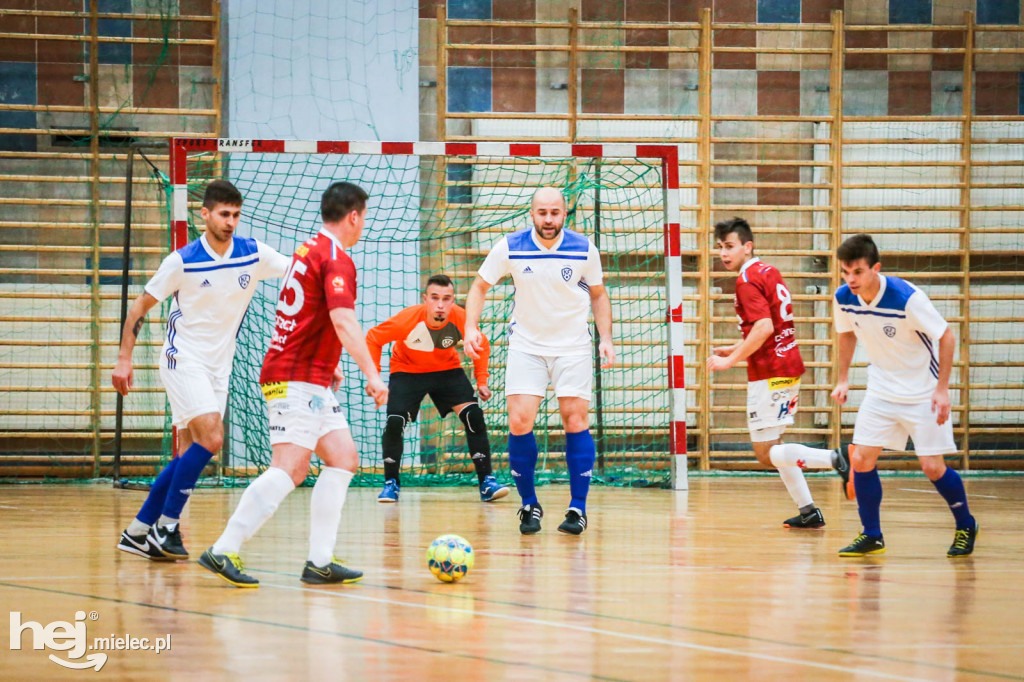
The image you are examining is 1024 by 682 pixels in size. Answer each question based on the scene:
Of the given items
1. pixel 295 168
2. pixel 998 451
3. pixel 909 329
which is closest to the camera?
pixel 909 329

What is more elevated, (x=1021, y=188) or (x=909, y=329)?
(x=1021, y=188)

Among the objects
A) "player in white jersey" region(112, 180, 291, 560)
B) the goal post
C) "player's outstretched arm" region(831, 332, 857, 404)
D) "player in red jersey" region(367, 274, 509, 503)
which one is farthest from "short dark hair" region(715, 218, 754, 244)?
"player in white jersey" region(112, 180, 291, 560)

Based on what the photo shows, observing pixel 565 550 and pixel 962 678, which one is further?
pixel 565 550

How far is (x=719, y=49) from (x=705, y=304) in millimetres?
2533

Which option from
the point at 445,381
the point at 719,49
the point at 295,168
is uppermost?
the point at 719,49

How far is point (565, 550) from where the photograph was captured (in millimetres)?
5531

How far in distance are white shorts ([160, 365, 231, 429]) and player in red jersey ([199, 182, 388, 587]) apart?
77 cm

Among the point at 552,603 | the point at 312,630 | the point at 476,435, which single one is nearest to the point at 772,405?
the point at 476,435

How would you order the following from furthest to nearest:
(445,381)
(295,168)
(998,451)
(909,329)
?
Answer: (998,451) → (295,168) → (445,381) → (909,329)

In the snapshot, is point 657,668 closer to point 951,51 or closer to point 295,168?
point 295,168

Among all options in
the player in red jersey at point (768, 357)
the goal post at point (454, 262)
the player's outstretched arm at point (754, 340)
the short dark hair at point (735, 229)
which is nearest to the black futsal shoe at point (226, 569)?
the player's outstretched arm at point (754, 340)

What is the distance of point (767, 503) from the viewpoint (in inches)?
333

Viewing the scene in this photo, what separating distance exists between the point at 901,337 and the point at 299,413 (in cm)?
282

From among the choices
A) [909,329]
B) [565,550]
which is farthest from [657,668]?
[909,329]
